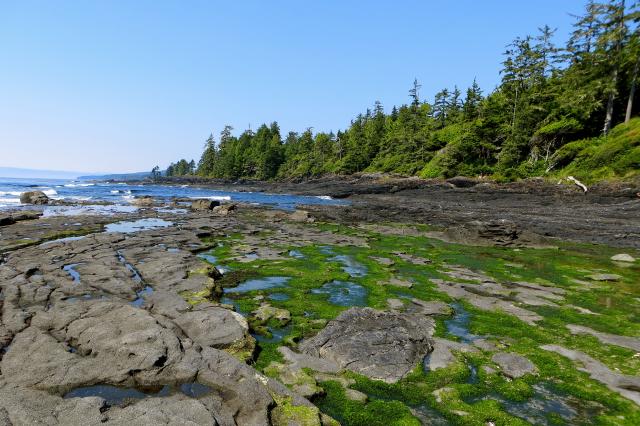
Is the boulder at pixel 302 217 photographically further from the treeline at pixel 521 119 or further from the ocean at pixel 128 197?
the treeline at pixel 521 119

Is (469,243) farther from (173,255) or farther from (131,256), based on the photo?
(131,256)

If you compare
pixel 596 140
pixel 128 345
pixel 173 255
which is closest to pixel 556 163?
pixel 596 140

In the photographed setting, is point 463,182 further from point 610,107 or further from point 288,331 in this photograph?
point 288,331

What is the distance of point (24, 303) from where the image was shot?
10469mm

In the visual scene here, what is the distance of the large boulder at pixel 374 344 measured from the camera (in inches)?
321

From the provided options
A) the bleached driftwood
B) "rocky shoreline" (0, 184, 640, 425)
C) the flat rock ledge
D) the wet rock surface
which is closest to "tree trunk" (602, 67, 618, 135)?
the bleached driftwood

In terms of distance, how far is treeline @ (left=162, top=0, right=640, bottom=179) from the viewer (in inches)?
1999

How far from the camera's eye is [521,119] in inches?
2425

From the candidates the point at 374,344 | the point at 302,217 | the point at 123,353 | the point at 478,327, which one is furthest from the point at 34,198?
the point at 478,327

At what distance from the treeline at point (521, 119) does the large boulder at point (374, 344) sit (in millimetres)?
51636

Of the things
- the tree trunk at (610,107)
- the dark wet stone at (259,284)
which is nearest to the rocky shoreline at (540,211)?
the tree trunk at (610,107)

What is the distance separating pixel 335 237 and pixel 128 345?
1866 cm

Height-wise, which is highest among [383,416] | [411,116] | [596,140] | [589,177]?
[411,116]

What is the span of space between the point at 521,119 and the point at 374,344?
64.8m
